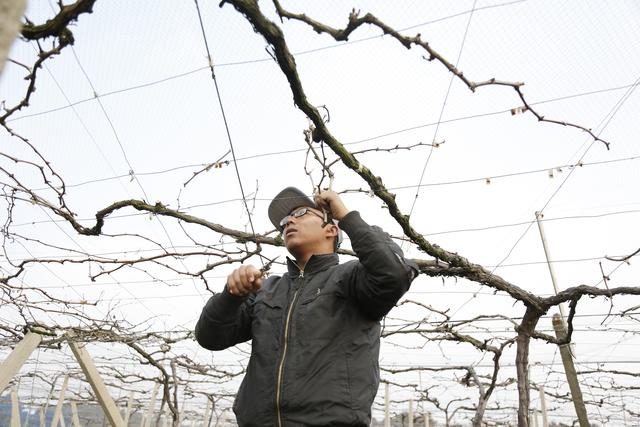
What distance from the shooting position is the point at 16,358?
123 inches

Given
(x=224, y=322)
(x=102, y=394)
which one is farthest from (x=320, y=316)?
(x=102, y=394)

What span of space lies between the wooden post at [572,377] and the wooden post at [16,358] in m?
3.51

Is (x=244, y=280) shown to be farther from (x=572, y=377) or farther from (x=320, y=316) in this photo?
(x=572, y=377)

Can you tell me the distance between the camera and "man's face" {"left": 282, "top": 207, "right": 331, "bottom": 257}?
1.45 meters

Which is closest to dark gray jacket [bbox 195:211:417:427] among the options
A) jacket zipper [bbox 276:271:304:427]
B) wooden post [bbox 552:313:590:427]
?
jacket zipper [bbox 276:271:304:427]

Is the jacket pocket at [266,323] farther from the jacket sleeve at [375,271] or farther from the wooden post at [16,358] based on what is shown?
the wooden post at [16,358]

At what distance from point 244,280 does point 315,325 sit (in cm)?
22

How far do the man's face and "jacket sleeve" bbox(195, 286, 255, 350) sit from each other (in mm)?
241

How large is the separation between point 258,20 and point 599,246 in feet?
17.2

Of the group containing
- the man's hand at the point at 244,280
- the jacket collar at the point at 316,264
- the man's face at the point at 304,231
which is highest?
the man's face at the point at 304,231

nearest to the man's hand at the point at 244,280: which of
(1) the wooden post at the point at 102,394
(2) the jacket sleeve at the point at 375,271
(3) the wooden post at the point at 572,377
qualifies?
(2) the jacket sleeve at the point at 375,271

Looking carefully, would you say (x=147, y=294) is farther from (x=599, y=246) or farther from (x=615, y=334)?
(x=615, y=334)

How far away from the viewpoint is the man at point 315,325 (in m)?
1.06

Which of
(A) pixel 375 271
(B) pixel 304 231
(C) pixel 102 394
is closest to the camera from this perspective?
(A) pixel 375 271
